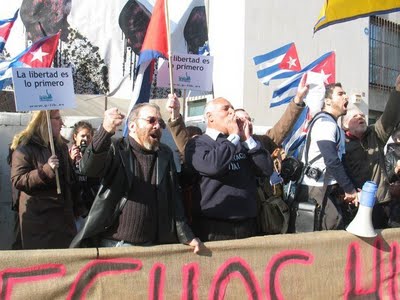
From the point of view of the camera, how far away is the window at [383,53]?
14.7 metres

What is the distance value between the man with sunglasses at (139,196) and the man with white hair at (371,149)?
167cm

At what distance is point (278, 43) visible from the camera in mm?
12516

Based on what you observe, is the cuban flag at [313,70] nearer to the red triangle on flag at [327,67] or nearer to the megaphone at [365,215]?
the red triangle on flag at [327,67]

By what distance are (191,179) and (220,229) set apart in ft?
1.23

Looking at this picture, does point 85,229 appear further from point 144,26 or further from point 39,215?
point 144,26

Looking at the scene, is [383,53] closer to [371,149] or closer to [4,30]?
[4,30]

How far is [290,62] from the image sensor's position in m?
7.93

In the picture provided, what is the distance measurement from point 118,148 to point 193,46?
6.54 meters

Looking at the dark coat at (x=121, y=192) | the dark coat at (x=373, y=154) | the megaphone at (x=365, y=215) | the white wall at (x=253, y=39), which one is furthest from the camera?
the white wall at (x=253, y=39)

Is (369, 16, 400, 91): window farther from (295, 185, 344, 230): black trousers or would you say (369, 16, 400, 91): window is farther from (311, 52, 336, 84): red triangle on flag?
(295, 185, 344, 230): black trousers

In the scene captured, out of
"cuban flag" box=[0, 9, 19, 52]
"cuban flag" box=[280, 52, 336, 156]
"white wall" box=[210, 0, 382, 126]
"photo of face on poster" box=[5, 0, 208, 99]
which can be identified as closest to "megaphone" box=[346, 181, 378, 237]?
"cuban flag" box=[280, 52, 336, 156]

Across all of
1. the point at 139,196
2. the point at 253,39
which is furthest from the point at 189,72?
the point at 253,39

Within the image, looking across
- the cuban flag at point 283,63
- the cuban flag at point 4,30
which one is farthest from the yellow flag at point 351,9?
the cuban flag at point 4,30

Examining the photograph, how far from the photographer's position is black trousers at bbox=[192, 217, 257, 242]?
3459 mm
